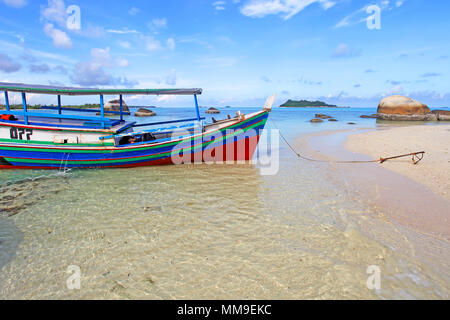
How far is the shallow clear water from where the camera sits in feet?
12.5

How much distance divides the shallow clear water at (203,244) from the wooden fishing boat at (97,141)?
8.19ft

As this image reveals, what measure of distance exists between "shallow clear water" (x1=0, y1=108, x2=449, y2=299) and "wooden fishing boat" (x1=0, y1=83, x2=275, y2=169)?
2496 millimetres

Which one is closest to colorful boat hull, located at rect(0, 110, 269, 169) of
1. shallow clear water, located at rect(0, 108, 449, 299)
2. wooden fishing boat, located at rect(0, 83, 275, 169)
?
wooden fishing boat, located at rect(0, 83, 275, 169)

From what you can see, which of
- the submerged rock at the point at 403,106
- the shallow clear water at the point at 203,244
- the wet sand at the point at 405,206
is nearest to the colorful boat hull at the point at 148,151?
the shallow clear water at the point at 203,244

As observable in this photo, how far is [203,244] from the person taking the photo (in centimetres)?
502

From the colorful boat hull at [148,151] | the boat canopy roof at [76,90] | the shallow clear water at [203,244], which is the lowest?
the shallow clear water at [203,244]

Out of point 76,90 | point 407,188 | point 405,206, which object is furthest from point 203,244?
point 76,90

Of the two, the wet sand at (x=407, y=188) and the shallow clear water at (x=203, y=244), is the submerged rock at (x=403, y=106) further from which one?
the shallow clear water at (x=203, y=244)

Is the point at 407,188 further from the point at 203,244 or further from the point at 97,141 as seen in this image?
the point at 97,141

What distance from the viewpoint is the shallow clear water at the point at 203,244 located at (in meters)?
3.82

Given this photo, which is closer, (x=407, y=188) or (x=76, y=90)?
(x=407, y=188)

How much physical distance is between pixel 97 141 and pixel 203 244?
8435mm

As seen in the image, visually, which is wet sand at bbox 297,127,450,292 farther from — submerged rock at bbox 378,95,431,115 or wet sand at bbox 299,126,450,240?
submerged rock at bbox 378,95,431,115
